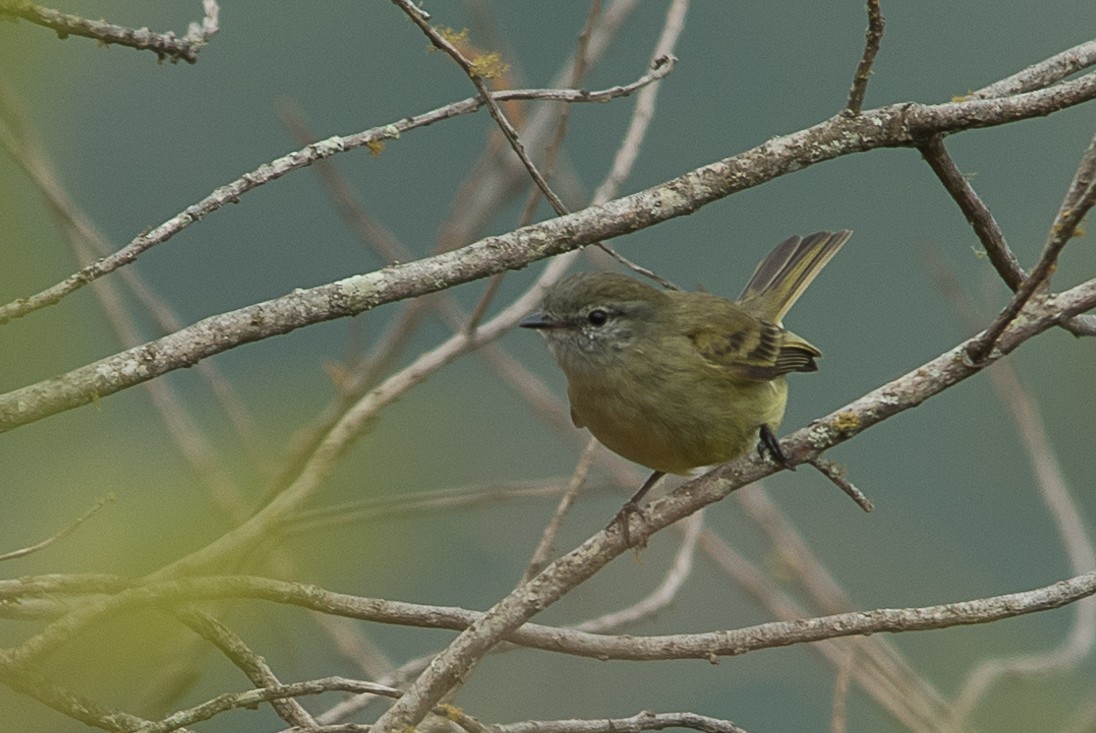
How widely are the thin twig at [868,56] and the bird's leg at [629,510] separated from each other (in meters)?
1.10

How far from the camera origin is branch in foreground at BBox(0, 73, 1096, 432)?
228 centimetres

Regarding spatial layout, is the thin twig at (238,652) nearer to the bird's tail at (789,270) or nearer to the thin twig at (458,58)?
the thin twig at (458,58)

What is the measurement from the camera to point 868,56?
2.77m

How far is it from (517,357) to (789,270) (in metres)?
8.56

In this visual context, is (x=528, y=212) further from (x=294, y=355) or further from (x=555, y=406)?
(x=294, y=355)

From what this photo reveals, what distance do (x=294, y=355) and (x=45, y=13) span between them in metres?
0.37

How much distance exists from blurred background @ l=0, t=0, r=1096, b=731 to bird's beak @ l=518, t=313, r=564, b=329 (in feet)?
1.03

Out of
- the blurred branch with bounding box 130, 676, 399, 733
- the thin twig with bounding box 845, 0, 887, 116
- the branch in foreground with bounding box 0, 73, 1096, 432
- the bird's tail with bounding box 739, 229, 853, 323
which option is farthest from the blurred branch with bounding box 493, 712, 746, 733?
the bird's tail with bounding box 739, 229, 853, 323

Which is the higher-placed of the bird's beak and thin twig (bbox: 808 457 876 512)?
the bird's beak

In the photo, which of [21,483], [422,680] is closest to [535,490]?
[422,680]

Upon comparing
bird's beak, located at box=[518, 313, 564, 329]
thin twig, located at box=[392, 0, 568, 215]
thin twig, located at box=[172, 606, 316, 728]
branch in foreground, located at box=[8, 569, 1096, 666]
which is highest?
bird's beak, located at box=[518, 313, 564, 329]

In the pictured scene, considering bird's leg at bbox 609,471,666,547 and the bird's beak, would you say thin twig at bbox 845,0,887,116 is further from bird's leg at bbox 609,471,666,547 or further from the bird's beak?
the bird's beak

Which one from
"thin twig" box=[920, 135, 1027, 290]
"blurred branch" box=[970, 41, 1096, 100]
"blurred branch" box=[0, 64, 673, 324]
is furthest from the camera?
"blurred branch" box=[970, 41, 1096, 100]

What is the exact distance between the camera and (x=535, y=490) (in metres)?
4.13
